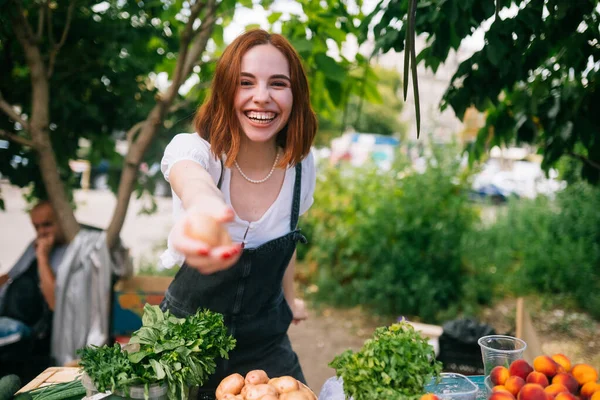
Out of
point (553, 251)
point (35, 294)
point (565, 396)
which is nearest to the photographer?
point (565, 396)

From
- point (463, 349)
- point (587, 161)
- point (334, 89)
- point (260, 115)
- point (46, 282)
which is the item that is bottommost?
point (463, 349)

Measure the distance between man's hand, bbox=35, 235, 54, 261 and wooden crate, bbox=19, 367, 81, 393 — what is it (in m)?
1.66

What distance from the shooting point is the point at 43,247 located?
3350 mm

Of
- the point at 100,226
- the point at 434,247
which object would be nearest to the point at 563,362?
the point at 434,247

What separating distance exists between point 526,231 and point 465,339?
364cm

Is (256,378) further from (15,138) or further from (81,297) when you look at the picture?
(15,138)

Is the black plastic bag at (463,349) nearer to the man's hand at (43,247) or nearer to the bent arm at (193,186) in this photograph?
the bent arm at (193,186)

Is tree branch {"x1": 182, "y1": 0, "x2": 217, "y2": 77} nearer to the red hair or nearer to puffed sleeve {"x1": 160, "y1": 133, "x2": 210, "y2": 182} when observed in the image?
the red hair

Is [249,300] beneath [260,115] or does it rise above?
beneath

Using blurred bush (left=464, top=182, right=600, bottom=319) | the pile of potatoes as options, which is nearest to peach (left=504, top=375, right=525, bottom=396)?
the pile of potatoes

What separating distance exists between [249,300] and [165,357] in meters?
0.42

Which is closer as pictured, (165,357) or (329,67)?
(165,357)

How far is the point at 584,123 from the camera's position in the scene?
2342mm

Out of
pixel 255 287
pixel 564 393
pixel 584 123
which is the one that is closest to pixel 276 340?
→ pixel 255 287
